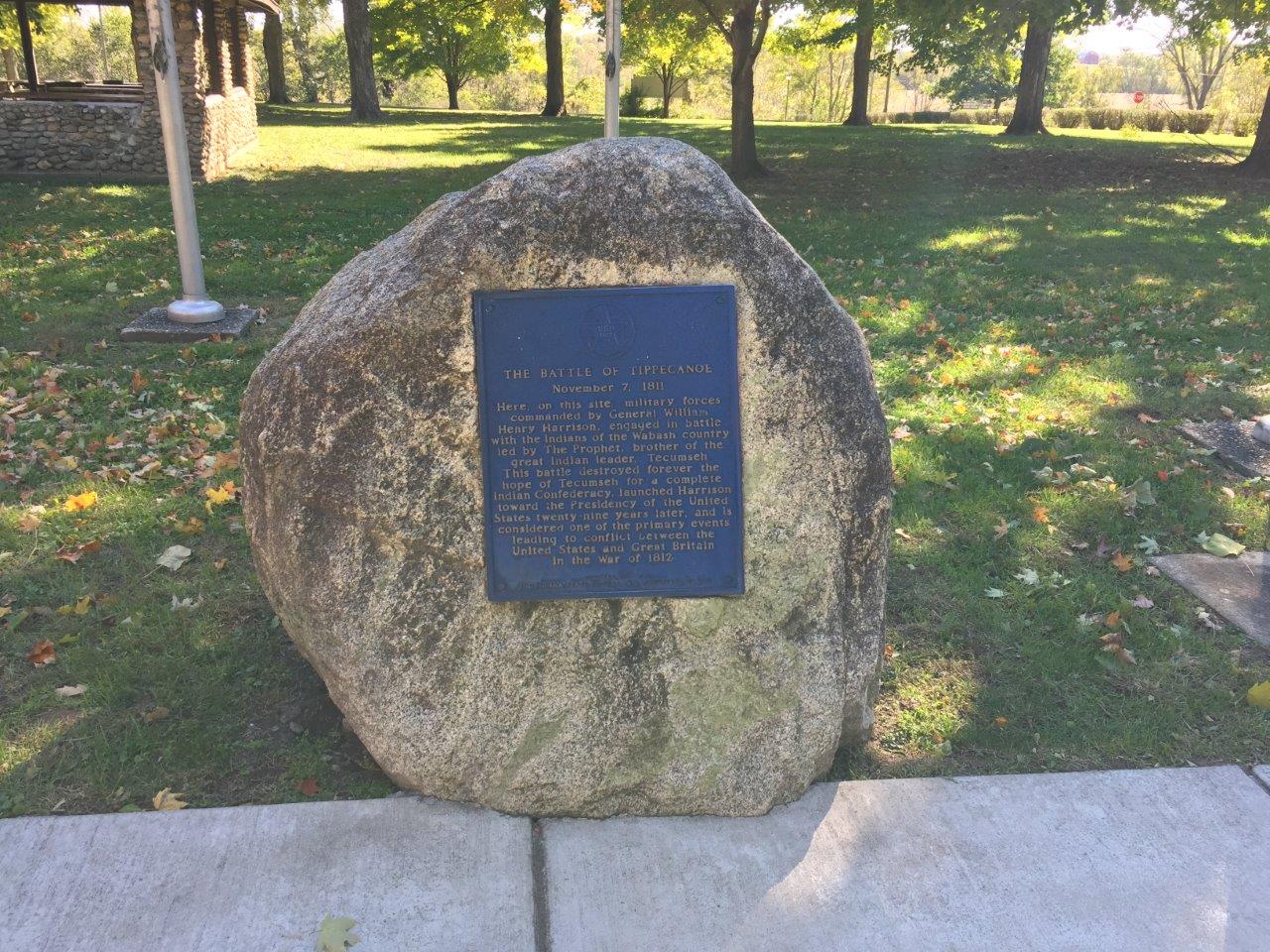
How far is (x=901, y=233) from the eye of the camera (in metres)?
12.2

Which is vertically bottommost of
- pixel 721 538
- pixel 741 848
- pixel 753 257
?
pixel 741 848

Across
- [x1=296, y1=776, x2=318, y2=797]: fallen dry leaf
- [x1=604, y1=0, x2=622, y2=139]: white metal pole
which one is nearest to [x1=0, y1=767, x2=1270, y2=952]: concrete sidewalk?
[x1=296, y1=776, x2=318, y2=797]: fallen dry leaf

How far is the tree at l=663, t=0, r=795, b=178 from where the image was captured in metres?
14.2

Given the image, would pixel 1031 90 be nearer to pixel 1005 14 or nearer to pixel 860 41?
pixel 860 41

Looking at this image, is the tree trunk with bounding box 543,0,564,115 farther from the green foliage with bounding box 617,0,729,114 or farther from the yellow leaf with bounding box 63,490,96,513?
the yellow leaf with bounding box 63,490,96,513

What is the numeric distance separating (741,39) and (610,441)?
13.2 metres

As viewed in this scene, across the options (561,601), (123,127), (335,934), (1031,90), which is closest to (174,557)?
(561,601)

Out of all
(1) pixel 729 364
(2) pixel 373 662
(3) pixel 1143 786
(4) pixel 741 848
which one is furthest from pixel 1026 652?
(2) pixel 373 662

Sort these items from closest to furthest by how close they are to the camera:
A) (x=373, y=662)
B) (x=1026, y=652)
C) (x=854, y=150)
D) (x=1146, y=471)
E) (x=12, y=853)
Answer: (x=12, y=853)
(x=373, y=662)
(x=1026, y=652)
(x=1146, y=471)
(x=854, y=150)

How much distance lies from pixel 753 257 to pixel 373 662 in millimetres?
1638

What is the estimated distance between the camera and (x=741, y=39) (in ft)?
47.7

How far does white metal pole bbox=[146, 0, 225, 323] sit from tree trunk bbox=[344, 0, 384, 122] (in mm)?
18461

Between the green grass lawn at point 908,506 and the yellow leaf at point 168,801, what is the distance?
0.07m

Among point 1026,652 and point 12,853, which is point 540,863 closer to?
point 12,853
